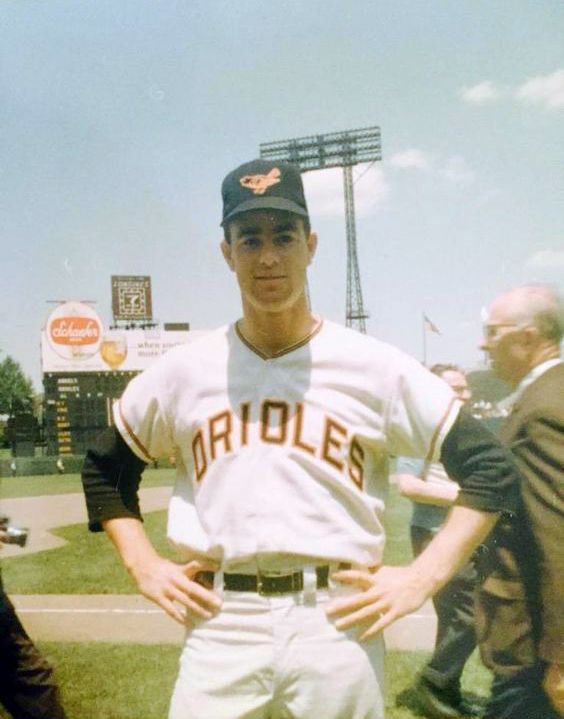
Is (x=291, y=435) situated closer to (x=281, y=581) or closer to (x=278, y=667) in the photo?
(x=281, y=581)

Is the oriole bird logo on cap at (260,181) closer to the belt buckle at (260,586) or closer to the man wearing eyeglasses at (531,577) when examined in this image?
the belt buckle at (260,586)

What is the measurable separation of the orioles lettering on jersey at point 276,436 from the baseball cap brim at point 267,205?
49 cm

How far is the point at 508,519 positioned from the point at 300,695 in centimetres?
97

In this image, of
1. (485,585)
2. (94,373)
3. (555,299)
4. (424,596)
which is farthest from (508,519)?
(94,373)

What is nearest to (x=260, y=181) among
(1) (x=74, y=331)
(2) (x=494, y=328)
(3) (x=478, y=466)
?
(3) (x=478, y=466)

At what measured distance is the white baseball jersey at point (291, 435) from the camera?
1.78 m

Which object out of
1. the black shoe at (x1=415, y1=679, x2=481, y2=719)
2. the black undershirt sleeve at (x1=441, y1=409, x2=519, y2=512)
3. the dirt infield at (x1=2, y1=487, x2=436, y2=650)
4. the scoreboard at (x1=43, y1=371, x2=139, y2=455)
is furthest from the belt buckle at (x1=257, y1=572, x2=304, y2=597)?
the scoreboard at (x1=43, y1=371, x2=139, y2=455)

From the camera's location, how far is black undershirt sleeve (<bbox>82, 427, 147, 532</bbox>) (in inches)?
77.3

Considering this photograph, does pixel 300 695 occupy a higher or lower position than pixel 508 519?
lower

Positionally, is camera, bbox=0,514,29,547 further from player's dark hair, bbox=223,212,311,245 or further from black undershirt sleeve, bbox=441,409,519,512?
black undershirt sleeve, bbox=441,409,519,512

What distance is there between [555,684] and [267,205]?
161cm

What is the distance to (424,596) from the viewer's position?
176cm

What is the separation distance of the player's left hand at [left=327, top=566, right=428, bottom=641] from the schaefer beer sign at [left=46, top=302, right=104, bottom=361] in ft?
102

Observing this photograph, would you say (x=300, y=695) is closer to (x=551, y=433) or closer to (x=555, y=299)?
(x=551, y=433)
